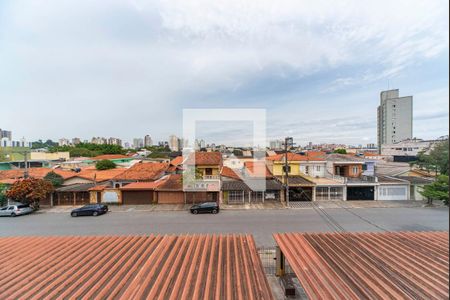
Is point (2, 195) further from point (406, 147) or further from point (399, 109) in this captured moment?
point (406, 147)

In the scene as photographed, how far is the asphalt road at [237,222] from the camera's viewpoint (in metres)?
11.2

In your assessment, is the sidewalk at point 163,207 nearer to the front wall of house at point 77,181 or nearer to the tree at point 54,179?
the tree at point 54,179

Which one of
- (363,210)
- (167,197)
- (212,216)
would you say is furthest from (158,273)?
(363,210)

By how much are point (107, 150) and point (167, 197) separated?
143 ft

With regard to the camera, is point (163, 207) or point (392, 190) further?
point (392, 190)

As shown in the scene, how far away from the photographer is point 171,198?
54.9ft

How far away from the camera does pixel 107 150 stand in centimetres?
5119

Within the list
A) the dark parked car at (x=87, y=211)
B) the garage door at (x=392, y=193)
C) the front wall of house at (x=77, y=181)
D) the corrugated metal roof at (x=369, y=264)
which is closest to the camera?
the corrugated metal roof at (x=369, y=264)

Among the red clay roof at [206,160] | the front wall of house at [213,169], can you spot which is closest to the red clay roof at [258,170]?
the front wall of house at [213,169]

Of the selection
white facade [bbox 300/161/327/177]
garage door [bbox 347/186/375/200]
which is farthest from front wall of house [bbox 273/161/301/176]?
garage door [bbox 347/186/375/200]

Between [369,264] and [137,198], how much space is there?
16553 millimetres

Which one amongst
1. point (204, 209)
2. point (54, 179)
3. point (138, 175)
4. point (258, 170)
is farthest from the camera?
point (258, 170)

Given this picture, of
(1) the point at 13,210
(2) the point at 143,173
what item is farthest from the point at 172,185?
(1) the point at 13,210

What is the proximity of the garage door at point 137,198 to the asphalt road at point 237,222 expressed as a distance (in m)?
2.10
